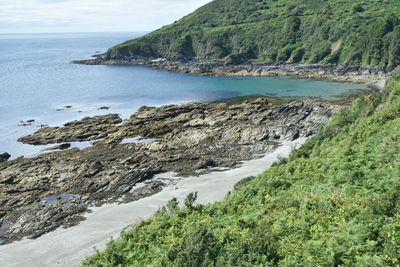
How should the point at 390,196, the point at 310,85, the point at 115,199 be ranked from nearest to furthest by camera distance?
the point at 390,196
the point at 115,199
the point at 310,85

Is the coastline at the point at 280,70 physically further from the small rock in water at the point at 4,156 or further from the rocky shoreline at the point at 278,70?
the small rock in water at the point at 4,156

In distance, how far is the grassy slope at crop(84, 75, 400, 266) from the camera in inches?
576

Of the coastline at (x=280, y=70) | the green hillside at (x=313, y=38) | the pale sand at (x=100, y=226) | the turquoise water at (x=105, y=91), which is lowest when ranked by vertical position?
the pale sand at (x=100, y=226)

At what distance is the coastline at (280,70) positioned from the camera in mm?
118188

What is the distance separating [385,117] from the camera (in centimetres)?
3341

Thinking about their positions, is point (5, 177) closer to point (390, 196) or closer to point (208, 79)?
point (390, 196)

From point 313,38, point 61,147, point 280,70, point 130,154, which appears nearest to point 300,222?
point 130,154

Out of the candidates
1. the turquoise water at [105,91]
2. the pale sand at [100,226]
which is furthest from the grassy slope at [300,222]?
the turquoise water at [105,91]

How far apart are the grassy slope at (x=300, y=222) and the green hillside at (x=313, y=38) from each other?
111 metres

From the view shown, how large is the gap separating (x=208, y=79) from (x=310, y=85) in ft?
131

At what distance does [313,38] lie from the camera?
159 metres

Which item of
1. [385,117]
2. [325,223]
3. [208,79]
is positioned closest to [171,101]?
[208,79]

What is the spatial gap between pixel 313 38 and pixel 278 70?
31.7 m

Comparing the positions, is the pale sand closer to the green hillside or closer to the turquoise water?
the turquoise water
